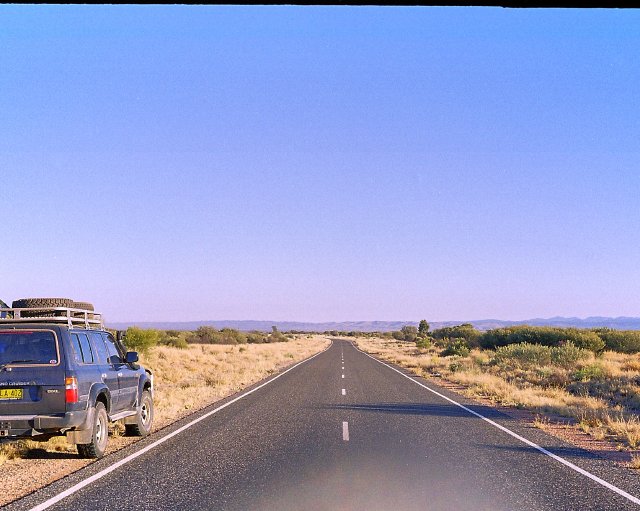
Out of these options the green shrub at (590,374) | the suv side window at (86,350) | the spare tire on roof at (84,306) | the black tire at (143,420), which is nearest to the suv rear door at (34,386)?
the suv side window at (86,350)

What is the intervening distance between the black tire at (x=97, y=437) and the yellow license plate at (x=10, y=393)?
1.17 meters

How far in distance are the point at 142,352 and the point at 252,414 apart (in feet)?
99.3

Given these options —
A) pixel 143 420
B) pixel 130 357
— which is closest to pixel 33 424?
pixel 130 357

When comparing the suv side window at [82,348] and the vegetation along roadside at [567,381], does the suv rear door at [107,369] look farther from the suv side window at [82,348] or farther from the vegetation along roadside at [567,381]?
the vegetation along roadside at [567,381]

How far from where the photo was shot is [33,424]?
356 inches

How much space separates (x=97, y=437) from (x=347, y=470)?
153 inches

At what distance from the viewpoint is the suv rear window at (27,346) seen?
9.40 metres

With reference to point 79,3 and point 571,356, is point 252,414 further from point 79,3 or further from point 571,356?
point 571,356

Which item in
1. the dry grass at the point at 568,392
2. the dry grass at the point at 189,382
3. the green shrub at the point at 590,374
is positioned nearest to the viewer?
the dry grass at the point at 568,392

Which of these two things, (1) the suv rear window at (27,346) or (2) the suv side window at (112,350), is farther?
(2) the suv side window at (112,350)

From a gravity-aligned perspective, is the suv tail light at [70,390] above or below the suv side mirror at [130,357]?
below

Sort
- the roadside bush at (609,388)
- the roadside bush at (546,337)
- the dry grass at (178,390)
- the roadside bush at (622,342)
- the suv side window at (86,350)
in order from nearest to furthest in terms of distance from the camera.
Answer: the suv side window at (86,350) → the dry grass at (178,390) → the roadside bush at (609,388) → the roadside bush at (546,337) → the roadside bush at (622,342)

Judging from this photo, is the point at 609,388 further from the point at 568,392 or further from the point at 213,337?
the point at 213,337

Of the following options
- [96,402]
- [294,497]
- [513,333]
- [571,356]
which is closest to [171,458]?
[96,402]
